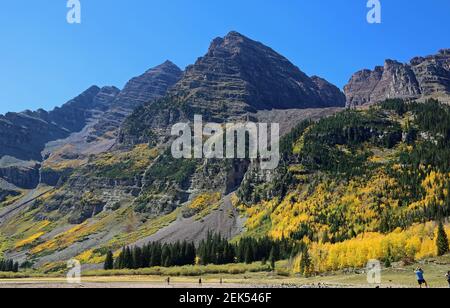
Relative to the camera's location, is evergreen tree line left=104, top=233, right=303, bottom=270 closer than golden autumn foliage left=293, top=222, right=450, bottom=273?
No

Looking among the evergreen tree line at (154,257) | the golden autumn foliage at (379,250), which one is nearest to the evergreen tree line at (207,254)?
the evergreen tree line at (154,257)

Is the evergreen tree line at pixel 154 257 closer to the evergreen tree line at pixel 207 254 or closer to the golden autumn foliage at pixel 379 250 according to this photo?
the evergreen tree line at pixel 207 254

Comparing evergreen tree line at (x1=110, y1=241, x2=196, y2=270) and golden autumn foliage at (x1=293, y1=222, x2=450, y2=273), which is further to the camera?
evergreen tree line at (x1=110, y1=241, x2=196, y2=270)

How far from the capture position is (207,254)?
180m

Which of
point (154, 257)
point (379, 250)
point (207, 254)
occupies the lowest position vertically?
point (154, 257)

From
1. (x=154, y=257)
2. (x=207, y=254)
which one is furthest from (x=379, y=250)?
(x=154, y=257)

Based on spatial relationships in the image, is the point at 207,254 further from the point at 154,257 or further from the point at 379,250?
the point at 379,250

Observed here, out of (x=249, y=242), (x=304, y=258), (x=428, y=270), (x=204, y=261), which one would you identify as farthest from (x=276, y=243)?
(x=428, y=270)

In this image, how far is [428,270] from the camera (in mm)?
85562

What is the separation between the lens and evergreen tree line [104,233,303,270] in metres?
177

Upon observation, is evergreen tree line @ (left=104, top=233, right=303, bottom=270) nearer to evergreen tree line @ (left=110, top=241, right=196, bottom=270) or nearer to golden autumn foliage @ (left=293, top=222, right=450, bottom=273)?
evergreen tree line @ (left=110, top=241, right=196, bottom=270)

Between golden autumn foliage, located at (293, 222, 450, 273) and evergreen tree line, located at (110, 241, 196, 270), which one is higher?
golden autumn foliage, located at (293, 222, 450, 273)

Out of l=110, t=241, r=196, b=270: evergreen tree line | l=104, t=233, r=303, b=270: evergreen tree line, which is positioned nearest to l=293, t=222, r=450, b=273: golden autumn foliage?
l=104, t=233, r=303, b=270: evergreen tree line
